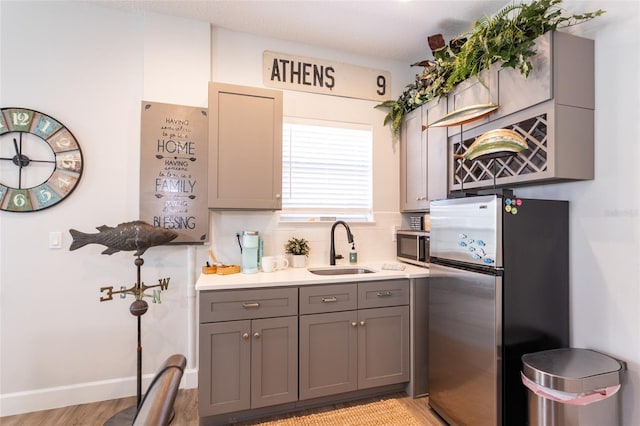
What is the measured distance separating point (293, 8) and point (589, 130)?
2.13m

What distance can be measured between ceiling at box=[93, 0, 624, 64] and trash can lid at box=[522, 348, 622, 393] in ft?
7.81

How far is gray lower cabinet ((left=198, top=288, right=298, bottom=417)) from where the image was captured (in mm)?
1973

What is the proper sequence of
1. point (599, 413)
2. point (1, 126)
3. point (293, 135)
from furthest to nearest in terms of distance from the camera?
1. point (293, 135)
2. point (1, 126)
3. point (599, 413)

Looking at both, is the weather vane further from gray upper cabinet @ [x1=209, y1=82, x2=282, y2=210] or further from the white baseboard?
gray upper cabinet @ [x1=209, y1=82, x2=282, y2=210]

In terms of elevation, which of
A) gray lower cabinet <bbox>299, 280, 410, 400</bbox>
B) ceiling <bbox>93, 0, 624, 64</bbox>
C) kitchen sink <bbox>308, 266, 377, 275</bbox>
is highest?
ceiling <bbox>93, 0, 624, 64</bbox>

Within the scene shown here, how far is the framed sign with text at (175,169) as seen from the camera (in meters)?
2.40

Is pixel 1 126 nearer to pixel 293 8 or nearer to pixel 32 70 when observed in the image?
pixel 32 70

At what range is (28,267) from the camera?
2223 mm

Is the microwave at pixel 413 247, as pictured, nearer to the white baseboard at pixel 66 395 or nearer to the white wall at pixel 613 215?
the white wall at pixel 613 215

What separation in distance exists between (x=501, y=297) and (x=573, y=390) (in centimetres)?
48

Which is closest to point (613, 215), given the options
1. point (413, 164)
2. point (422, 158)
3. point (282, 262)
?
point (422, 158)

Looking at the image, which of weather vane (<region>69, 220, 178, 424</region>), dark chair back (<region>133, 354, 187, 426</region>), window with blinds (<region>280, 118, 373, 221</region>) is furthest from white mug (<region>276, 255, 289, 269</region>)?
dark chair back (<region>133, 354, 187, 426</region>)

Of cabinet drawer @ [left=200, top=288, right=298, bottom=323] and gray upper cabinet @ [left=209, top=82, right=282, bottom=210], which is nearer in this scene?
cabinet drawer @ [left=200, top=288, right=298, bottom=323]

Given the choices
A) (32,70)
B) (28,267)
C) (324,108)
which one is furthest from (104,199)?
(324,108)
